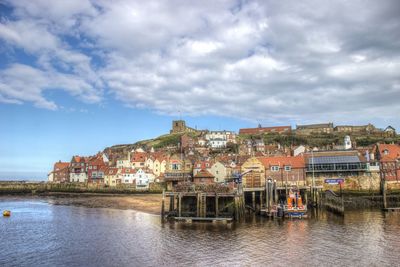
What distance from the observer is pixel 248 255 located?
1148 inches

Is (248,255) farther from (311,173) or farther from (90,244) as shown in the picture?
(311,173)

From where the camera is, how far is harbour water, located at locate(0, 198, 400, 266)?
27.9 meters

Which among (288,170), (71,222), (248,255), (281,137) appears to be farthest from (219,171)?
(281,137)

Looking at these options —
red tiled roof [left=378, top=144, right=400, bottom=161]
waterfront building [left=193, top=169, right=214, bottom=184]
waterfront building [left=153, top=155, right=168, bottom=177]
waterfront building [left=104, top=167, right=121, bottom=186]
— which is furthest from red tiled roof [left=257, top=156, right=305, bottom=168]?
waterfront building [left=104, top=167, right=121, bottom=186]

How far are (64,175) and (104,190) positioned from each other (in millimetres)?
32797

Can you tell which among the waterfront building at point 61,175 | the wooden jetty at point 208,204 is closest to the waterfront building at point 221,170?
the wooden jetty at point 208,204

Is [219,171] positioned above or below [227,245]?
above

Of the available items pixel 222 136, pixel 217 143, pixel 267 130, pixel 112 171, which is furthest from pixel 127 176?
pixel 267 130

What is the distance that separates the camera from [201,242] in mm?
33781

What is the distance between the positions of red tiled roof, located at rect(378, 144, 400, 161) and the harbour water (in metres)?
31.4

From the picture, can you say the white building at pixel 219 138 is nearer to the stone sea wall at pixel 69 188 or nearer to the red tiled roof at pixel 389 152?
the stone sea wall at pixel 69 188

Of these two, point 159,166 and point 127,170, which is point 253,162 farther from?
point 127,170

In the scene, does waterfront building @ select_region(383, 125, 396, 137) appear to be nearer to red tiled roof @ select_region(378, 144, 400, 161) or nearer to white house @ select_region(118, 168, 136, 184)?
red tiled roof @ select_region(378, 144, 400, 161)

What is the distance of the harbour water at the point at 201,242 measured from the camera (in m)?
27.9
